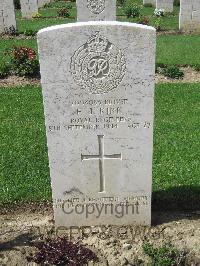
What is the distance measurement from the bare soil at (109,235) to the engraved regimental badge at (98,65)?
1.79 meters

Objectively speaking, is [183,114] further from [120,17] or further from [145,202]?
[120,17]

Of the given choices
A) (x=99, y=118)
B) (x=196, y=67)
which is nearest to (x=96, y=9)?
(x=196, y=67)

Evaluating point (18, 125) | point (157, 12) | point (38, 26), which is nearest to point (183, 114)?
point (18, 125)

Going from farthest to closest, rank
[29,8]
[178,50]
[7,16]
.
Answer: [29,8] < [7,16] < [178,50]

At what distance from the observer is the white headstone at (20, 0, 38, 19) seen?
2094 centimetres

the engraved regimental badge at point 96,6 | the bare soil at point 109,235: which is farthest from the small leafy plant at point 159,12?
the bare soil at point 109,235

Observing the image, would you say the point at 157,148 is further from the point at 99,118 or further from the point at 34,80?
the point at 34,80

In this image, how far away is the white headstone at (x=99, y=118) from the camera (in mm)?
4434

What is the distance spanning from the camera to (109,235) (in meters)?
5.27

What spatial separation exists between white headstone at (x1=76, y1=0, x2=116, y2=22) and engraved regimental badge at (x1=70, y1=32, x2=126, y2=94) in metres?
10.5

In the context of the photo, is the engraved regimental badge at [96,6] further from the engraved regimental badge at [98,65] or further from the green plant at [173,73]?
the engraved regimental badge at [98,65]

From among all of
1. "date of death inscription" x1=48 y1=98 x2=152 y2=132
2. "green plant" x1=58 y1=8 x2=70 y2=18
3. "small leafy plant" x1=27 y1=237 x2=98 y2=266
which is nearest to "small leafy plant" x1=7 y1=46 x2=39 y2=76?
"date of death inscription" x1=48 y1=98 x2=152 y2=132

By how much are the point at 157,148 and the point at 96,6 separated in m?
8.35

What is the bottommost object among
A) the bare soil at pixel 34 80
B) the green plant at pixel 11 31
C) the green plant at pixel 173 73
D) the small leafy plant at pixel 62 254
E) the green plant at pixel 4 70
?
the small leafy plant at pixel 62 254
